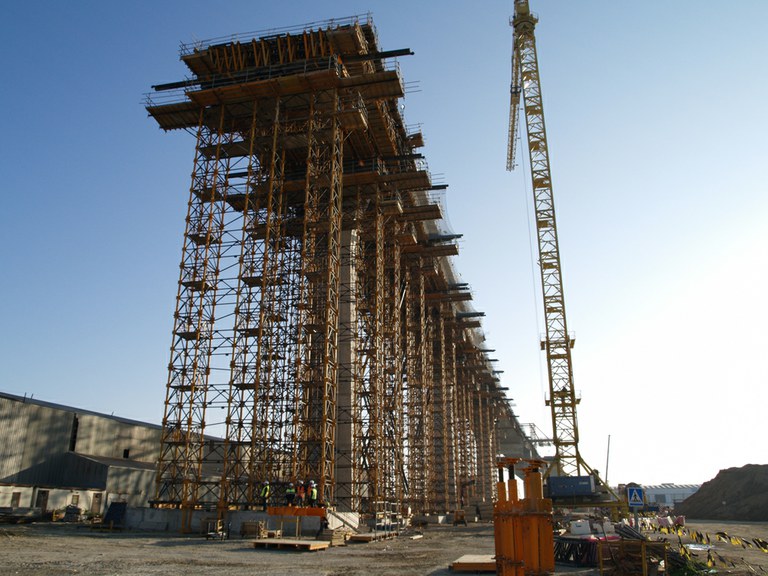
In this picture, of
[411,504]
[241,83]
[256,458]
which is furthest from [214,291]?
[411,504]

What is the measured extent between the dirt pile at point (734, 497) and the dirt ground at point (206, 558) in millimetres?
51907

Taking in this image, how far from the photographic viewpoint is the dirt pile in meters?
74.1

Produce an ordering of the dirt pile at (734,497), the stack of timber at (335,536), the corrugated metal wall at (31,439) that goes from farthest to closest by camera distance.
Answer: the dirt pile at (734,497), the corrugated metal wall at (31,439), the stack of timber at (335,536)

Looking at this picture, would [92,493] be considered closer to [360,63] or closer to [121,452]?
[121,452]

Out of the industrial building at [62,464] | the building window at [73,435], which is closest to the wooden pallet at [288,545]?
the industrial building at [62,464]

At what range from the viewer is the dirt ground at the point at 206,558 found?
1777cm

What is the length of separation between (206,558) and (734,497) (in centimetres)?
8136

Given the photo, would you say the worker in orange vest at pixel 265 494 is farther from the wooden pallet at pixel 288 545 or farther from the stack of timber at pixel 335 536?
the wooden pallet at pixel 288 545

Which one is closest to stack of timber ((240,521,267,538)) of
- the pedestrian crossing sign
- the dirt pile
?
the pedestrian crossing sign

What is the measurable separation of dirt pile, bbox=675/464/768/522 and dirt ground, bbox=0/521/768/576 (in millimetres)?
51907

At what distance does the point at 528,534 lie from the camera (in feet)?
43.0

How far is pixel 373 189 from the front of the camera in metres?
51.6

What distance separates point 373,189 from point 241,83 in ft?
44.6

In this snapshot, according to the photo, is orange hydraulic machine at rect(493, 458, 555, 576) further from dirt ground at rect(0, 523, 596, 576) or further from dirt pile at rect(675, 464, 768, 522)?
dirt pile at rect(675, 464, 768, 522)
